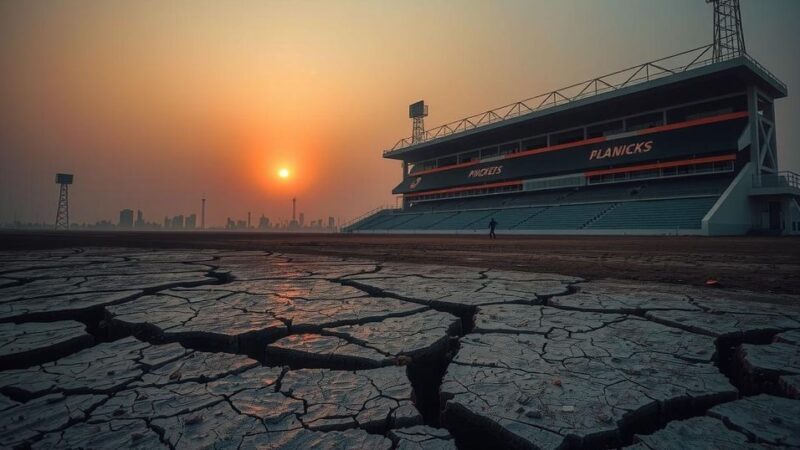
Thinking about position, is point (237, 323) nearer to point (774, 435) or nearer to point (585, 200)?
point (774, 435)

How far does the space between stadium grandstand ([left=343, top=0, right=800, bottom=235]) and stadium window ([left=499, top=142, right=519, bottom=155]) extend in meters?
0.09

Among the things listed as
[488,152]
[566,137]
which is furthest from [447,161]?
[566,137]

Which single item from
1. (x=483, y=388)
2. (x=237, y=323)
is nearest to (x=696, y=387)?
(x=483, y=388)

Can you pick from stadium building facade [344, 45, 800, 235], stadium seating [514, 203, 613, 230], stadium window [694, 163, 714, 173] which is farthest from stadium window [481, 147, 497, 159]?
stadium window [694, 163, 714, 173]

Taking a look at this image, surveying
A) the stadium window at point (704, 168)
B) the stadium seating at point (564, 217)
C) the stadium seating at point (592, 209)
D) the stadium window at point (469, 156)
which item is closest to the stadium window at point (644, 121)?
the stadium window at point (704, 168)

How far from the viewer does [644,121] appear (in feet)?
71.9

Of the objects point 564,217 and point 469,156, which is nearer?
point 564,217

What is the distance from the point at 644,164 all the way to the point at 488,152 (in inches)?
506

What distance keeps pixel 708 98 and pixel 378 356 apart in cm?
2600

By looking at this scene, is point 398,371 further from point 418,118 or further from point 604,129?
point 418,118

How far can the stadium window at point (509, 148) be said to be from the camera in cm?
2869

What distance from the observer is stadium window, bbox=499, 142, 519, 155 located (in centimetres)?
2869

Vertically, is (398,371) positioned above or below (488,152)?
below

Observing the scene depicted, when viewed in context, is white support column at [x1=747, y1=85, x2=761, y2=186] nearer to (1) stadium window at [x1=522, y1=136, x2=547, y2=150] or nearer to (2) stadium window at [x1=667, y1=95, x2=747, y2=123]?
(2) stadium window at [x1=667, y1=95, x2=747, y2=123]
